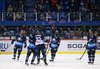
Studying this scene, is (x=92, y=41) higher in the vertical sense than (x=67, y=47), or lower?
higher

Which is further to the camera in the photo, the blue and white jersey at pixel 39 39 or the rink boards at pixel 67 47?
the rink boards at pixel 67 47

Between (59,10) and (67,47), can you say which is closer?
(67,47)

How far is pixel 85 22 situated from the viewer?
24.0m

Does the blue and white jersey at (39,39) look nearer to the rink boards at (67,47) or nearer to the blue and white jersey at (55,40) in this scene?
the blue and white jersey at (55,40)

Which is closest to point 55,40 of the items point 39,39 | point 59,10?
point 39,39

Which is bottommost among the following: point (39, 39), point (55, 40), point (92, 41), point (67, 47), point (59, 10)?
point (67, 47)

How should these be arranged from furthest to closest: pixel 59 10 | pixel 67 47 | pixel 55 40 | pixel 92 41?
1. pixel 59 10
2. pixel 67 47
3. pixel 55 40
4. pixel 92 41

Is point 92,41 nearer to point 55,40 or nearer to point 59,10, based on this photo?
point 55,40

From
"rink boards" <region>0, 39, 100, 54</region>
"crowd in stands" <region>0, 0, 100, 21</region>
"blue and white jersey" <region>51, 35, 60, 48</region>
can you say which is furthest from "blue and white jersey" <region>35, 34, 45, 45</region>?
"crowd in stands" <region>0, 0, 100, 21</region>

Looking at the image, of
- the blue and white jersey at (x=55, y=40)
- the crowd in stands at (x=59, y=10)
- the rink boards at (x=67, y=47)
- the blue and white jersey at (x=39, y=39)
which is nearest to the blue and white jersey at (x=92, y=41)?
the blue and white jersey at (x=55, y=40)

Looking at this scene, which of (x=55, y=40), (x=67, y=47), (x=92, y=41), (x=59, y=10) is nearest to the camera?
(x=92, y=41)

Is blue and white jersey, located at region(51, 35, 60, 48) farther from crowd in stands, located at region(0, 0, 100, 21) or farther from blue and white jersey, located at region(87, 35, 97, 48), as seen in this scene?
crowd in stands, located at region(0, 0, 100, 21)

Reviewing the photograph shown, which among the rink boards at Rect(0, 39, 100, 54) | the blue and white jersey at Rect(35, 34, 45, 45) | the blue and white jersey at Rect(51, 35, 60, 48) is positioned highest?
the blue and white jersey at Rect(35, 34, 45, 45)

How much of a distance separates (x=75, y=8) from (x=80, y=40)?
168 inches
